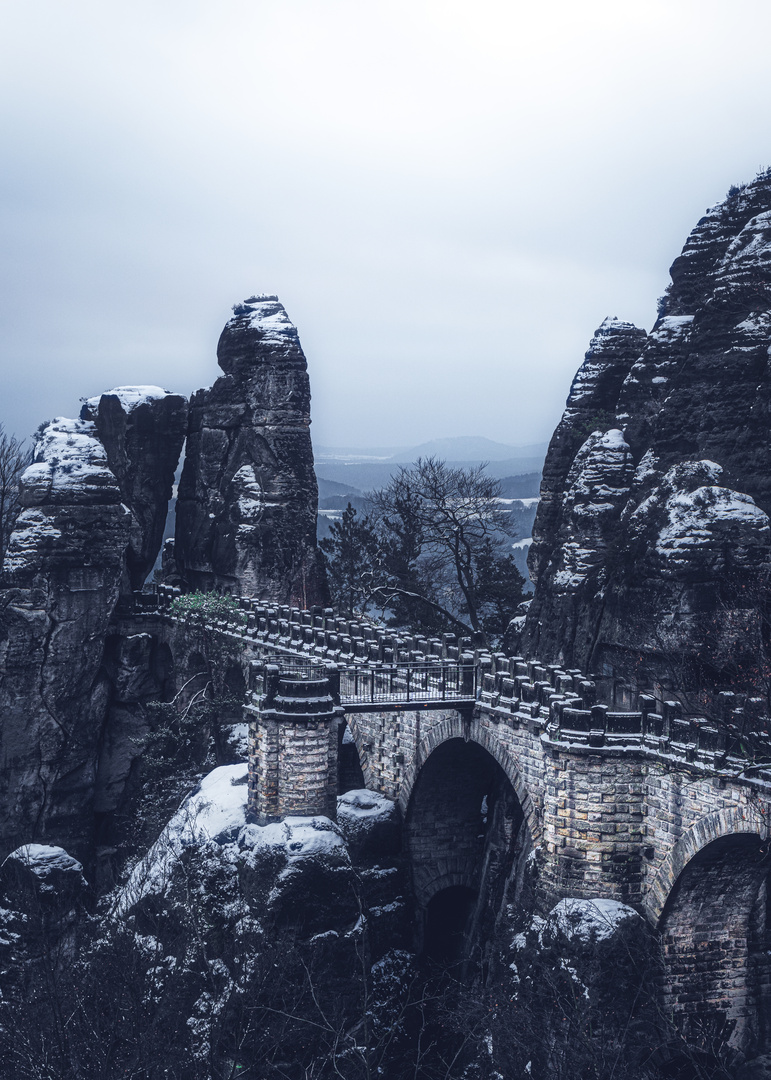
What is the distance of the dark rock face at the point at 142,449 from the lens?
51219 millimetres

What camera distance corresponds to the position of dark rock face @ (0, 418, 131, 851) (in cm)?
4156

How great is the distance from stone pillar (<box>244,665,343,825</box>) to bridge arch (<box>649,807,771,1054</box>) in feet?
29.9

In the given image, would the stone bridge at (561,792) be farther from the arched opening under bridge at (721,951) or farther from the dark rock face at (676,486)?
the dark rock face at (676,486)

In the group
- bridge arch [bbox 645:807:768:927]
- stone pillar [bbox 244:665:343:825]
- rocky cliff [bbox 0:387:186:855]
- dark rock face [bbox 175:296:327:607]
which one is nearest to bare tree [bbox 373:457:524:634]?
dark rock face [bbox 175:296:327:607]

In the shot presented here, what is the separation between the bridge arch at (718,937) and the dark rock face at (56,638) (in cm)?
2650

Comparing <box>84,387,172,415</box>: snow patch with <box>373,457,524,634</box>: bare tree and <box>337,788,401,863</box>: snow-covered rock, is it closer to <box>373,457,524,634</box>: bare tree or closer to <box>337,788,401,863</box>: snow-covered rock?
<box>373,457,524,634</box>: bare tree

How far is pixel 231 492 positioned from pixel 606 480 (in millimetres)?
18831

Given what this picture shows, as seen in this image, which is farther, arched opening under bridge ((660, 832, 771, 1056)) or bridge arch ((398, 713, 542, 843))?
bridge arch ((398, 713, 542, 843))

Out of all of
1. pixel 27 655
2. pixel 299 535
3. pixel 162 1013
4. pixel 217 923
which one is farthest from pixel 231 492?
pixel 162 1013

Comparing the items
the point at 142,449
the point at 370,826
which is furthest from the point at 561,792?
the point at 142,449

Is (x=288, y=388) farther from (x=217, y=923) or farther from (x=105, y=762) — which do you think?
(x=217, y=923)

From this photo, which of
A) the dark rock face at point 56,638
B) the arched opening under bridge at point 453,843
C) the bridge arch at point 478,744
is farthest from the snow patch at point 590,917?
the dark rock face at point 56,638

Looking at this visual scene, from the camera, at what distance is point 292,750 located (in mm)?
28141

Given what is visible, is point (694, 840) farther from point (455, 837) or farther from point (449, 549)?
point (449, 549)
